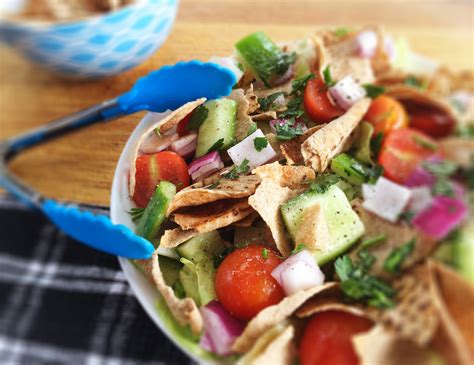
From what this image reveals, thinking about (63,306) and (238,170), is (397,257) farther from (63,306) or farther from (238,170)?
(63,306)

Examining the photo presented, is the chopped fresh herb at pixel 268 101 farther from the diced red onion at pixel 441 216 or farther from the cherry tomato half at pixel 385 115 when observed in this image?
the diced red onion at pixel 441 216

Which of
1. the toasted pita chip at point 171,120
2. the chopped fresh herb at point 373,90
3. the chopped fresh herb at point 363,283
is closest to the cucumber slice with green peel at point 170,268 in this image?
the toasted pita chip at point 171,120

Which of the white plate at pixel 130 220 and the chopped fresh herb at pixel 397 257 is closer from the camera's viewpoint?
the chopped fresh herb at pixel 397 257

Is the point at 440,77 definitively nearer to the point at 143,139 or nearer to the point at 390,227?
the point at 390,227

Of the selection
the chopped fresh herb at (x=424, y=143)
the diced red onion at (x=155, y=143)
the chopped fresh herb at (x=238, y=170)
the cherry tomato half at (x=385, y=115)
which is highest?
the chopped fresh herb at (x=424, y=143)

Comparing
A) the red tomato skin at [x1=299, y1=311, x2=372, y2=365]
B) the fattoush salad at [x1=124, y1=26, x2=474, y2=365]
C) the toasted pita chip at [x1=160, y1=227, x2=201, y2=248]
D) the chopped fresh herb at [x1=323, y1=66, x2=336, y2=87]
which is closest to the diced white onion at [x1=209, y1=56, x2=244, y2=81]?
the fattoush salad at [x1=124, y1=26, x2=474, y2=365]

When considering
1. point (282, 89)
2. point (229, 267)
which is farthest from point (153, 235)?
point (282, 89)
